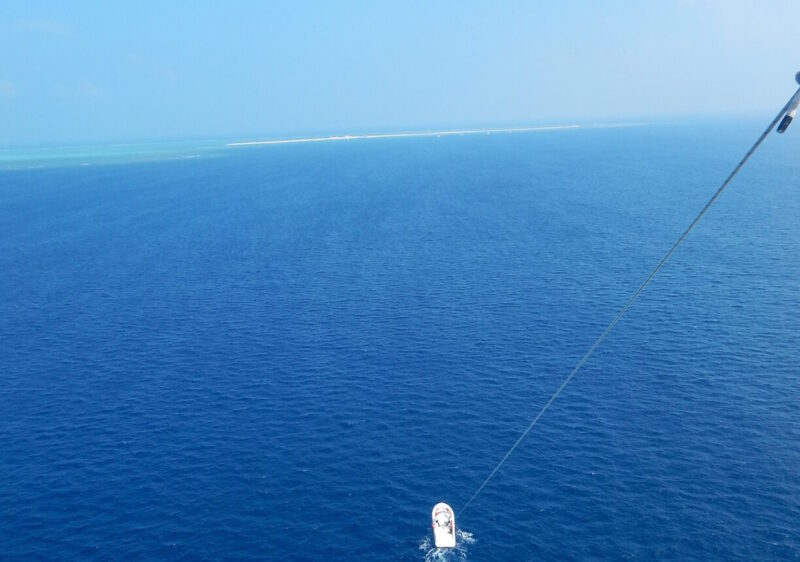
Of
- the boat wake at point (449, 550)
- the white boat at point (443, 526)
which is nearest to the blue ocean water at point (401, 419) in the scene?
the boat wake at point (449, 550)

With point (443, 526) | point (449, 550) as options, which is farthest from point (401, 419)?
point (449, 550)

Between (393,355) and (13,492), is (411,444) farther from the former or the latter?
(13,492)

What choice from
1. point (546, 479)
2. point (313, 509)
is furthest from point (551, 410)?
point (313, 509)

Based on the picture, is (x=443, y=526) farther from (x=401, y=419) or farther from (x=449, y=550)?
(x=401, y=419)

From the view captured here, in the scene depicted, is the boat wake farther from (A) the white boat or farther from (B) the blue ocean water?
(A) the white boat

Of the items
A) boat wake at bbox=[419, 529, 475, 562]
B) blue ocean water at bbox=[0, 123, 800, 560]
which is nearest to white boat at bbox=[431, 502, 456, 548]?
boat wake at bbox=[419, 529, 475, 562]
